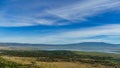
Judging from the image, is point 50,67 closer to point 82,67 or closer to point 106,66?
point 82,67

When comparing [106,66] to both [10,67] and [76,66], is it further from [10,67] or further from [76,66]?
[10,67]

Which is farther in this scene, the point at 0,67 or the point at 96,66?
the point at 96,66

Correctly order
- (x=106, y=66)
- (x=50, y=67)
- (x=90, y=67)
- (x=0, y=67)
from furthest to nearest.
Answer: (x=106, y=66) → (x=90, y=67) → (x=50, y=67) → (x=0, y=67)

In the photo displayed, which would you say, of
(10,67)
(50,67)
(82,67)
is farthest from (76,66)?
(10,67)

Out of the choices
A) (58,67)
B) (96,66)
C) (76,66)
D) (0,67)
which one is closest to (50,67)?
(58,67)

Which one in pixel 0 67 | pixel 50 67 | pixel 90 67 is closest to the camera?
pixel 0 67

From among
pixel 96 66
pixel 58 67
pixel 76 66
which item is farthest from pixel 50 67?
pixel 96 66

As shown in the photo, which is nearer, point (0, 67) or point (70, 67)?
point (0, 67)

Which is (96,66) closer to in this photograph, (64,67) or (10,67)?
(64,67)

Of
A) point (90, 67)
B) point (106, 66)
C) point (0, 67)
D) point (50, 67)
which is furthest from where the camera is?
point (106, 66)
